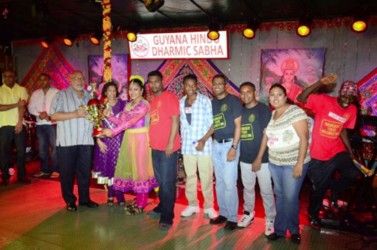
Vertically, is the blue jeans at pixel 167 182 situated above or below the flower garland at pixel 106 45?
below

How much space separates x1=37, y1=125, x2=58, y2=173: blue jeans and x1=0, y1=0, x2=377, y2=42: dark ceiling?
2115 millimetres

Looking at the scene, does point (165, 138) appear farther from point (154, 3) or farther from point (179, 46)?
point (179, 46)

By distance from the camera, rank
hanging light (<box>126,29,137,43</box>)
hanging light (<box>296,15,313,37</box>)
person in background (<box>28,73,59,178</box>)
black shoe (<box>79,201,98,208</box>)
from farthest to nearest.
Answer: hanging light (<box>126,29,137,43</box>) → person in background (<box>28,73,59,178</box>) → hanging light (<box>296,15,313,37</box>) → black shoe (<box>79,201,98,208</box>)

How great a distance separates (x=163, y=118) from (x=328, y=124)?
1.98 m

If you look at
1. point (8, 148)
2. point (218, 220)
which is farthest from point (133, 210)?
point (8, 148)

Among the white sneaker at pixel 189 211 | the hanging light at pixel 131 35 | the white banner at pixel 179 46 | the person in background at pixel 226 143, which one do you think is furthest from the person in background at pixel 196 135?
the hanging light at pixel 131 35

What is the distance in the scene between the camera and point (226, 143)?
3.81 m

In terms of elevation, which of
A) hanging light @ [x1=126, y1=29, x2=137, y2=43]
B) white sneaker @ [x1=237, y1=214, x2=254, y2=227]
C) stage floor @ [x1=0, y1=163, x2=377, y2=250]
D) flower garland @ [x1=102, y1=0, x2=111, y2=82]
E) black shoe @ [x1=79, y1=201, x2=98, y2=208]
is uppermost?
hanging light @ [x1=126, y1=29, x2=137, y2=43]

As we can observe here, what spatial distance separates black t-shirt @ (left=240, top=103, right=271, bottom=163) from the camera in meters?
3.67

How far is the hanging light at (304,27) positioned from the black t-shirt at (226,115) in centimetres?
302

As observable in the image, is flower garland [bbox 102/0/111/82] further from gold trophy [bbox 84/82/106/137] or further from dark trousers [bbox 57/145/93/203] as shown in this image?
dark trousers [bbox 57/145/93/203]

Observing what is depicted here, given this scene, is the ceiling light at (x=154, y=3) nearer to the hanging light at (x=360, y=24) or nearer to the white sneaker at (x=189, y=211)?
the white sneaker at (x=189, y=211)

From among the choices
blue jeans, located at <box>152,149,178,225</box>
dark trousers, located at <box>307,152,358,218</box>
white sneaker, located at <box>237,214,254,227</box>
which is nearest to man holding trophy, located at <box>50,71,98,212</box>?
blue jeans, located at <box>152,149,178,225</box>

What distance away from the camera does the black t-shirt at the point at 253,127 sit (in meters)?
3.67
